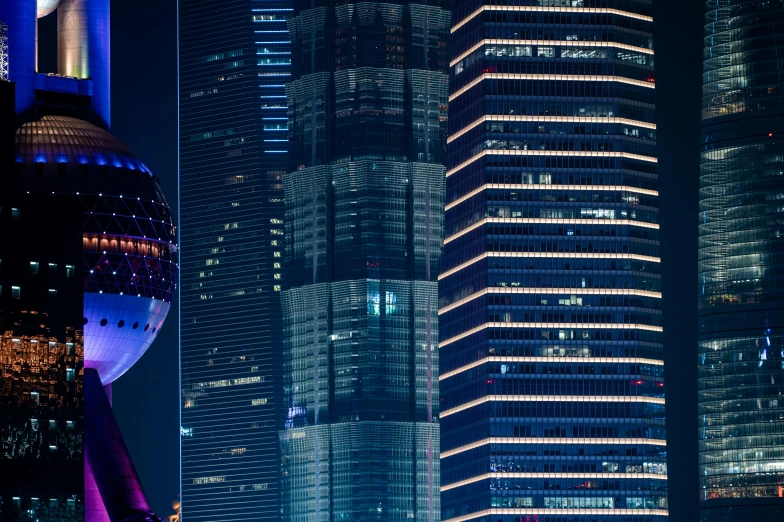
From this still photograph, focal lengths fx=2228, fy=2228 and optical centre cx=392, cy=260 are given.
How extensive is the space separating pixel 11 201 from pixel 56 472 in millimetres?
23543

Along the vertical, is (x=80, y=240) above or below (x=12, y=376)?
above

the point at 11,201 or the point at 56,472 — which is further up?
the point at 11,201

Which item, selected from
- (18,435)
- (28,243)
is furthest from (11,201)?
(18,435)

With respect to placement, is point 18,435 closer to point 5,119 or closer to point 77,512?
point 77,512

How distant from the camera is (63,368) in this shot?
193 m

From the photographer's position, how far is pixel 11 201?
191m

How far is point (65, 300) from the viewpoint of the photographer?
19400cm

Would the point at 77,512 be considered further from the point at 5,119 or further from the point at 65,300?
the point at 5,119

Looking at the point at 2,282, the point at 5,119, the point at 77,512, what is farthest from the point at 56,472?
the point at 5,119

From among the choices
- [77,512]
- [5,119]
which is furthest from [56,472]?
[5,119]

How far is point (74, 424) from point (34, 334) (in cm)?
903

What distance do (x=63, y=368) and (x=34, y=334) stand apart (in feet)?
15.1

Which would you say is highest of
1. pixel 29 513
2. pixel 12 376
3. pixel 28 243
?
pixel 28 243

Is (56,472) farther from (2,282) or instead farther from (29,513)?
(2,282)
